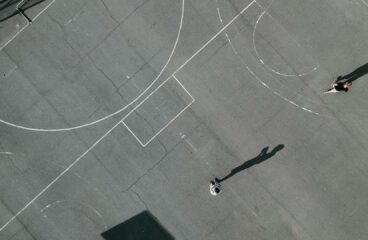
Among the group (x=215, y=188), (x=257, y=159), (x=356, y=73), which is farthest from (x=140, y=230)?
(x=356, y=73)

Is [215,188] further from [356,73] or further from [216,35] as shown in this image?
[356,73]

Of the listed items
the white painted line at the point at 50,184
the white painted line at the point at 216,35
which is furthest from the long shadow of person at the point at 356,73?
the white painted line at the point at 50,184

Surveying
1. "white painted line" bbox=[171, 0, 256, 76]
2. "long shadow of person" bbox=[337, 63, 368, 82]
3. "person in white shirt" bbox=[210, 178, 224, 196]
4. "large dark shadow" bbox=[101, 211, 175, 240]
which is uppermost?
"white painted line" bbox=[171, 0, 256, 76]

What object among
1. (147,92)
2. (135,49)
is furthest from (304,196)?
(135,49)

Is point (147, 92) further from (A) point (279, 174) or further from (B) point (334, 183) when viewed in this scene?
(B) point (334, 183)

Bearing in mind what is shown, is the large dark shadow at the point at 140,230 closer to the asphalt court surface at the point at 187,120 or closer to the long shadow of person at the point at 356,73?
the asphalt court surface at the point at 187,120

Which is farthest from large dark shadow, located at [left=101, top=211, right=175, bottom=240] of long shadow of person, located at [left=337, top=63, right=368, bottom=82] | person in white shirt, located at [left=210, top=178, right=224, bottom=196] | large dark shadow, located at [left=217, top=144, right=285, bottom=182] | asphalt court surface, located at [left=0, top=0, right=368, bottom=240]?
long shadow of person, located at [left=337, top=63, right=368, bottom=82]

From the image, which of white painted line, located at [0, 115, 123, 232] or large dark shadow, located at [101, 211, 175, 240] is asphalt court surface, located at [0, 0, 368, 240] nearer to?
white painted line, located at [0, 115, 123, 232]
